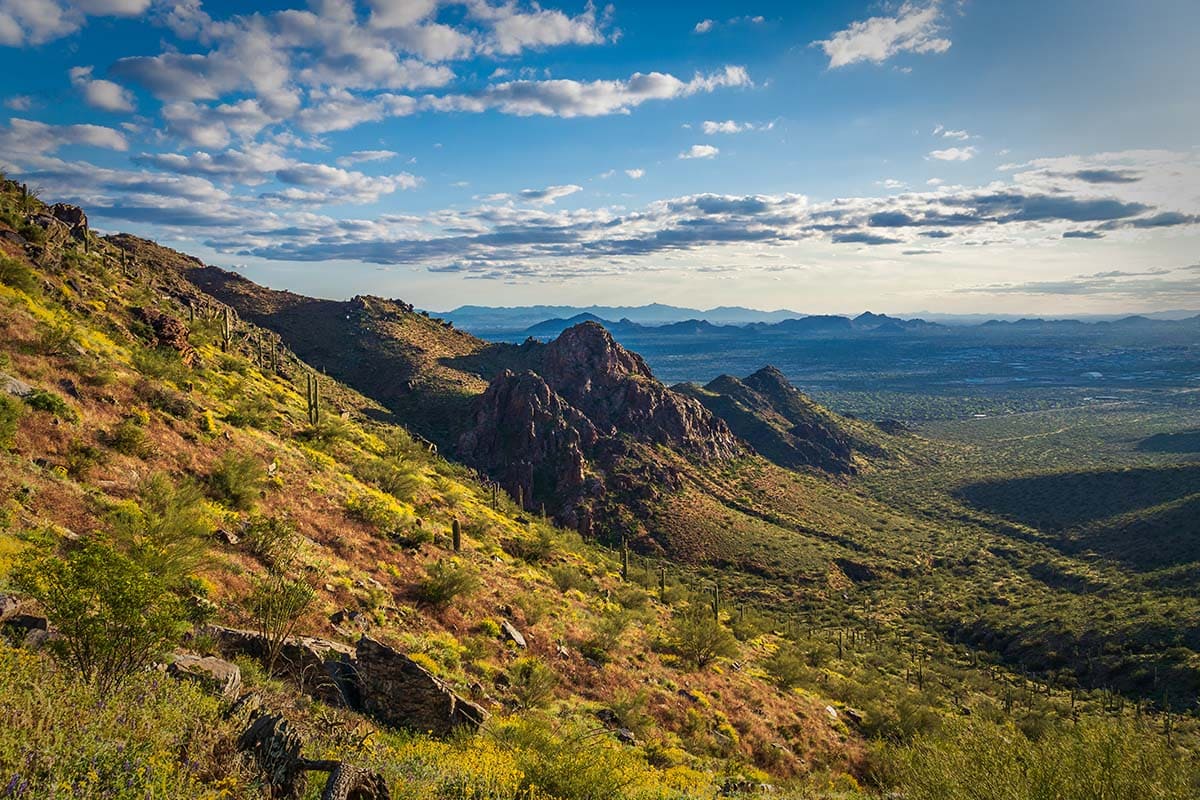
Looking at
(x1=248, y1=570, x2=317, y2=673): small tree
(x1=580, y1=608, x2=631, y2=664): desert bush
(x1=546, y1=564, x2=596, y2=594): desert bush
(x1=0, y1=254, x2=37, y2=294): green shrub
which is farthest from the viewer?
(x1=546, y1=564, x2=596, y2=594): desert bush

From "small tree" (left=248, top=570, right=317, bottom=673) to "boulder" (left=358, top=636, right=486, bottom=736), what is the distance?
1487 millimetres

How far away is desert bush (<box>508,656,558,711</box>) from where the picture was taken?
15797 mm

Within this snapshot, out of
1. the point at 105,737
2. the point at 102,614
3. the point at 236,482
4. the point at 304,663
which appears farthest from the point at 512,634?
the point at 105,737

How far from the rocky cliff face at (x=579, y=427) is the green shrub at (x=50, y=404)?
57307 millimetres

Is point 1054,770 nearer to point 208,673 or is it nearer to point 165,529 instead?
point 208,673

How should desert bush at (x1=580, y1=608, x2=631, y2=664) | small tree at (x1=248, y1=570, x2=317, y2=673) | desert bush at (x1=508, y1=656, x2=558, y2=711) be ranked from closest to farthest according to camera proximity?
1. small tree at (x1=248, y1=570, x2=317, y2=673)
2. desert bush at (x1=508, y1=656, x2=558, y2=711)
3. desert bush at (x1=580, y1=608, x2=631, y2=664)

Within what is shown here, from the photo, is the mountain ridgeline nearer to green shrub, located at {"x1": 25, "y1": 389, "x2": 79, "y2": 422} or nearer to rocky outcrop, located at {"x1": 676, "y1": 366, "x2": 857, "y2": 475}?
rocky outcrop, located at {"x1": 676, "y1": 366, "x2": 857, "y2": 475}

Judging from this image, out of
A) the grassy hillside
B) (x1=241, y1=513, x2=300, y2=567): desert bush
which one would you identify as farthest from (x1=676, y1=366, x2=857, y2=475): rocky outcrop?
(x1=241, y1=513, x2=300, y2=567): desert bush

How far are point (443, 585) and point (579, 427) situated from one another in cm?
6674

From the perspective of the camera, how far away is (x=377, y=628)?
15.4 metres

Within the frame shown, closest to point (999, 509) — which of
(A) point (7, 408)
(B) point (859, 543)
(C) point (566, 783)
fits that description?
(B) point (859, 543)

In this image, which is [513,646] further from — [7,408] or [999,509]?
[999,509]

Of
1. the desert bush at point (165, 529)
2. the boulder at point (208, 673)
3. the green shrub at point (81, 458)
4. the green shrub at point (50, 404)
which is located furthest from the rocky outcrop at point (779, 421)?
the boulder at point (208, 673)

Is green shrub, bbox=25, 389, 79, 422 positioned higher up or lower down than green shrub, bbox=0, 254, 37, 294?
lower down
